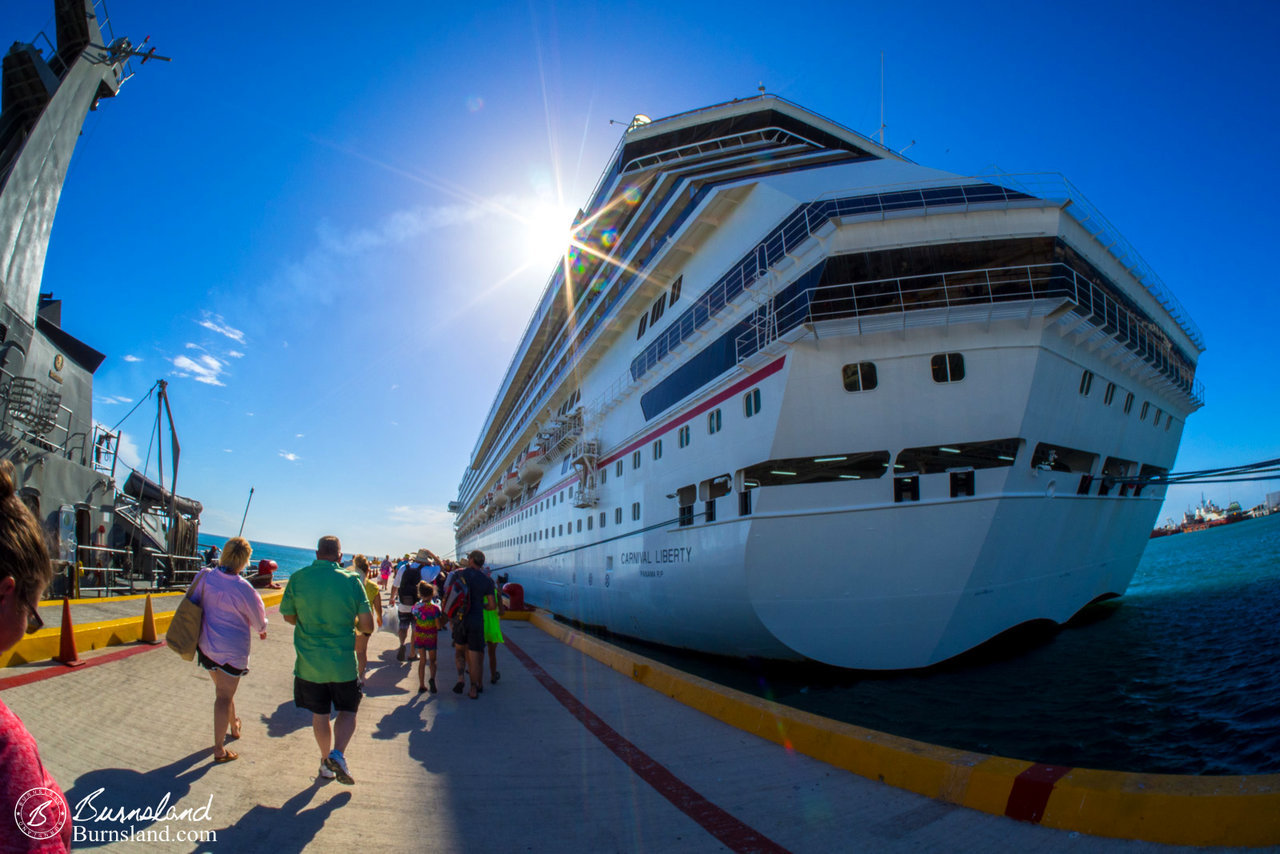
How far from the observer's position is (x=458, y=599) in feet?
23.6

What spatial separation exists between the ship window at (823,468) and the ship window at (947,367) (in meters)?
1.46

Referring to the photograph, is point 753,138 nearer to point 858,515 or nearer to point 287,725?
point 858,515

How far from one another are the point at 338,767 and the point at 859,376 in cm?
843

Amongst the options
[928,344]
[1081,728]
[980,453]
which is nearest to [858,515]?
[980,453]

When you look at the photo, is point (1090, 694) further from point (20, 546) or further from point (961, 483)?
point (20, 546)

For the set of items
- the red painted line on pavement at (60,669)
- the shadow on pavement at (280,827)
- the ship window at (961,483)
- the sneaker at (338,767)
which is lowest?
the shadow on pavement at (280,827)

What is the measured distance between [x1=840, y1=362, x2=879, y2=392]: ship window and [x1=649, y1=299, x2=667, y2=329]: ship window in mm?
7046

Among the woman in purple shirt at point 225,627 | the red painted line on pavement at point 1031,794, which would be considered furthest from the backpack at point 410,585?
the red painted line on pavement at point 1031,794

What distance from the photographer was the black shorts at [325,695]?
410cm

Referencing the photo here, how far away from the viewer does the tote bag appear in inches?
173

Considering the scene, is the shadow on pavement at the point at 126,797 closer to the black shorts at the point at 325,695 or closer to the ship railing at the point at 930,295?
the black shorts at the point at 325,695

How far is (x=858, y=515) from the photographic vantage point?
928 centimetres

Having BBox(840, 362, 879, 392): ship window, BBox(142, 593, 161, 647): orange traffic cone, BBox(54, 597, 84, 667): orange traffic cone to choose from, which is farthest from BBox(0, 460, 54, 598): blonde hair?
BBox(840, 362, 879, 392): ship window

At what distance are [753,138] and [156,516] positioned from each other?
81.7 feet
